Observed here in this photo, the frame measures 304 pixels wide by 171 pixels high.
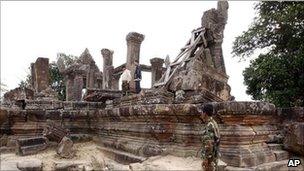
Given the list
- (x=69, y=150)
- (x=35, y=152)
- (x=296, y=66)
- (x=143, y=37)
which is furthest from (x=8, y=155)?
(x=296, y=66)

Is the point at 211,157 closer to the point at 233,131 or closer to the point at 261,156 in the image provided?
the point at 233,131

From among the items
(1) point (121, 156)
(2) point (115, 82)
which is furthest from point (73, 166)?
(2) point (115, 82)

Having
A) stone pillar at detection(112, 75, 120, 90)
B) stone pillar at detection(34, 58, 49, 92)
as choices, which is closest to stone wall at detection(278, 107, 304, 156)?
stone pillar at detection(34, 58, 49, 92)

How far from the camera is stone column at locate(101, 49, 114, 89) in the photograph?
15.3m

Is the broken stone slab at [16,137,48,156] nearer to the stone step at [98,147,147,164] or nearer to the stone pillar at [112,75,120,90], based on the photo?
the stone step at [98,147,147,164]

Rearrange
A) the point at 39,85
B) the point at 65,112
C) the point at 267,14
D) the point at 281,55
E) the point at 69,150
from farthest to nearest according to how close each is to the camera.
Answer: the point at 267,14, the point at 281,55, the point at 39,85, the point at 65,112, the point at 69,150

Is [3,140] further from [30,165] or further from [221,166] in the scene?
[221,166]

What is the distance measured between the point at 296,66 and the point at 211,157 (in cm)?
1124

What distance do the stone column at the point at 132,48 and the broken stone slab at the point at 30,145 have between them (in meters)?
3.85

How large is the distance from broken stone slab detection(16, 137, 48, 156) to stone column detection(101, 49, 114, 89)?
908 centimetres

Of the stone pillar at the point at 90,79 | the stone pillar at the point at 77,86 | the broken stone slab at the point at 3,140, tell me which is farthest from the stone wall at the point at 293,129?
the stone pillar at the point at 90,79

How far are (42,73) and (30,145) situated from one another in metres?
4.17

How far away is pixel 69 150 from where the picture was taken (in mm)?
5691

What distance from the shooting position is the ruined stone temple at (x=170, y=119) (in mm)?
4492
